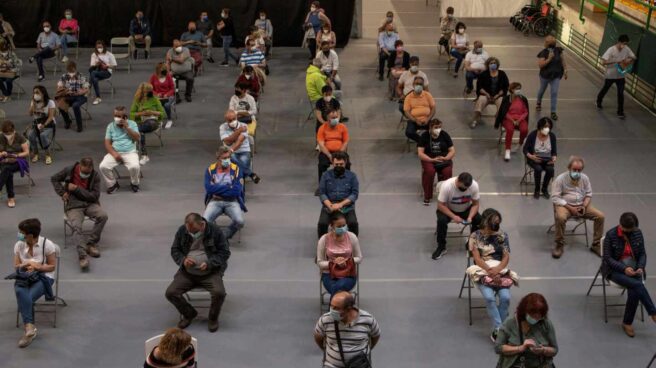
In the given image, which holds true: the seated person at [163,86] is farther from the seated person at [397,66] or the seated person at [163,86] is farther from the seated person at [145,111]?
the seated person at [397,66]

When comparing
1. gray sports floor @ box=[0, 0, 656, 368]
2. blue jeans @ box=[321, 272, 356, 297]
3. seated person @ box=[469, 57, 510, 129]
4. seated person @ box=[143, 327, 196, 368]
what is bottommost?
gray sports floor @ box=[0, 0, 656, 368]

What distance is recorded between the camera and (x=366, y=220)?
11.4 m

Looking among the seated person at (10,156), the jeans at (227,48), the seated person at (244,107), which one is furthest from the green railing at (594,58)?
the seated person at (10,156)

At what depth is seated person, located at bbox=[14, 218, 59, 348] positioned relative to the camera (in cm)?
867

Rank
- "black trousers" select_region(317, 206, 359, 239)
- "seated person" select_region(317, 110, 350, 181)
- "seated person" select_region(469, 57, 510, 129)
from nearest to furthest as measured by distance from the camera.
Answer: "black trousers" select_region(317, 206, 359, 239) → "seated person" select_region(317, 110, 350, 181) → "seated person" select_region(469, 57, 510, 129)

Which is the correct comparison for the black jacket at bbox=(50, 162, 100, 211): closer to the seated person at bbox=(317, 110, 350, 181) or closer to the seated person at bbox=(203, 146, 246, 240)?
the seated person at bbox=(203, 146, 246, 240)

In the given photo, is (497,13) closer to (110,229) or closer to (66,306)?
(110,229)

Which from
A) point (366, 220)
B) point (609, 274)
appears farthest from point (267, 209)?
point (609, 274)

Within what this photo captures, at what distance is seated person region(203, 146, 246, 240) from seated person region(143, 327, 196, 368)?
404 centimetres

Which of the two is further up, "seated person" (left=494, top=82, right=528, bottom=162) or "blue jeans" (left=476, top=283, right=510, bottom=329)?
"seated person" (left=494, top=82, right=528, bottom=162)

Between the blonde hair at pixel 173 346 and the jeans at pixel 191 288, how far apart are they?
7.82 feet

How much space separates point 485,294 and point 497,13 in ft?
45.5

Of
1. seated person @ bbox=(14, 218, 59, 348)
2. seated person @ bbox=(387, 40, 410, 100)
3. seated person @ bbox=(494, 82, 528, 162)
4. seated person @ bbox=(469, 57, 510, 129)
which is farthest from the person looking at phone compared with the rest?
seated person @ bbox=(387, 40, 410, 100)

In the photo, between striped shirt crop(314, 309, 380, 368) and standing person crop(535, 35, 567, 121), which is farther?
standing person crop(535, 35, 567, 121)
